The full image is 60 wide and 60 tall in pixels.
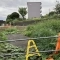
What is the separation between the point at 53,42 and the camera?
10133 mm

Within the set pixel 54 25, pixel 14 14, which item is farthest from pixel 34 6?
pixel 54 25

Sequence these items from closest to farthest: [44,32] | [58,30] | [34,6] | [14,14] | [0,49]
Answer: [0,49], [44,32], [58,30], [34,6], [14,14]

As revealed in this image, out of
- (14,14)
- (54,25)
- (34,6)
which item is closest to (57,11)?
(34,6)

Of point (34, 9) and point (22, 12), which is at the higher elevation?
point (34, 9)

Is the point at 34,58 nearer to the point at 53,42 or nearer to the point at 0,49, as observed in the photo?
the point at 0,49

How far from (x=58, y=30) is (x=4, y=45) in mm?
3299

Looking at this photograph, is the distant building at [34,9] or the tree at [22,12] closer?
the distant building at [34,9]

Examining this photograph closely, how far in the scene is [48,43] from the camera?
10133mm

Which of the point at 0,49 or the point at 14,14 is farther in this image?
the point at 14,14

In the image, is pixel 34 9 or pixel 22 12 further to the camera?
pixel 22 12

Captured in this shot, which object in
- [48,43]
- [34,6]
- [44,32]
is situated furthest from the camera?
[34,6]

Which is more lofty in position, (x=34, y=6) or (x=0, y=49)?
(x=34, y=6)

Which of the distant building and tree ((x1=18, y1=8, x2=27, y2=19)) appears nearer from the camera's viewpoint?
the distant building

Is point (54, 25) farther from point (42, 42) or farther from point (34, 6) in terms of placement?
point (34, 6)
